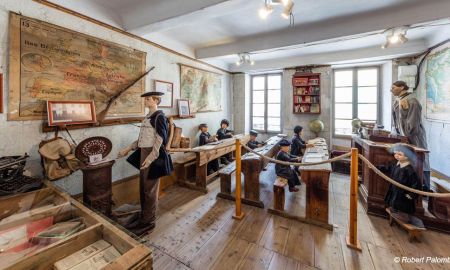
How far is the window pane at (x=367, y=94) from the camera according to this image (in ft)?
19.9

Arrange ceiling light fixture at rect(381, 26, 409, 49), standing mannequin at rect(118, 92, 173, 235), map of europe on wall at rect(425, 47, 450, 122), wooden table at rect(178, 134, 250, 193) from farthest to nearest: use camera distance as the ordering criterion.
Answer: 1. wooden table at rect(178, 134, 250, 193)
2. map of europe on wall at rect(425, 47, 450, 122)
3. ceiling light fixture at rect(381, 26, 409, 49)
4. standing mannequin at rect(118, 92, 173, 235)

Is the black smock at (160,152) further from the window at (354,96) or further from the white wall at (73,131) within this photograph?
the window at (354,96)

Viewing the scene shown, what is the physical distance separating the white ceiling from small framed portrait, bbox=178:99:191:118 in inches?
49.8

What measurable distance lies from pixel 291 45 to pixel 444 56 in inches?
121

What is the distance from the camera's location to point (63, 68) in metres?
2.73

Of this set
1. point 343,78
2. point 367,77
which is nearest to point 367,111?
point 367,77

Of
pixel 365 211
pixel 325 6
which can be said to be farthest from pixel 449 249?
pixel 325 6

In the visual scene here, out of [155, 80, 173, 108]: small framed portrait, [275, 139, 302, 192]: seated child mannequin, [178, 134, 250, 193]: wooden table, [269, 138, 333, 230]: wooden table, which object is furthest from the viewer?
[155, 80, 173, 108]: small framed portrait

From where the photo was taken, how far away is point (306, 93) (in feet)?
20.9

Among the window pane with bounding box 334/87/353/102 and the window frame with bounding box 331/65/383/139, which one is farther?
the window pane with bounding box 334/87/353/102

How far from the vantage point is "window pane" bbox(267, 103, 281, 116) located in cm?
732

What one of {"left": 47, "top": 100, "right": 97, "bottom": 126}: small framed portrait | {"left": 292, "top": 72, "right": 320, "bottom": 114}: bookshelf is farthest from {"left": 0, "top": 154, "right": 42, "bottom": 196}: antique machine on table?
{"left": 292, "top": 72, "right": 320, "bottom": 114}: bookshelf

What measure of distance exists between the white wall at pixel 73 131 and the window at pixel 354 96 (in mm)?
5216

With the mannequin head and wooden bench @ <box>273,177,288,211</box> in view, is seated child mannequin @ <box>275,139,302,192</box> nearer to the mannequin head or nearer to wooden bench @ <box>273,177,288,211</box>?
wooden bench @ <box>273,177,288,211</box>
